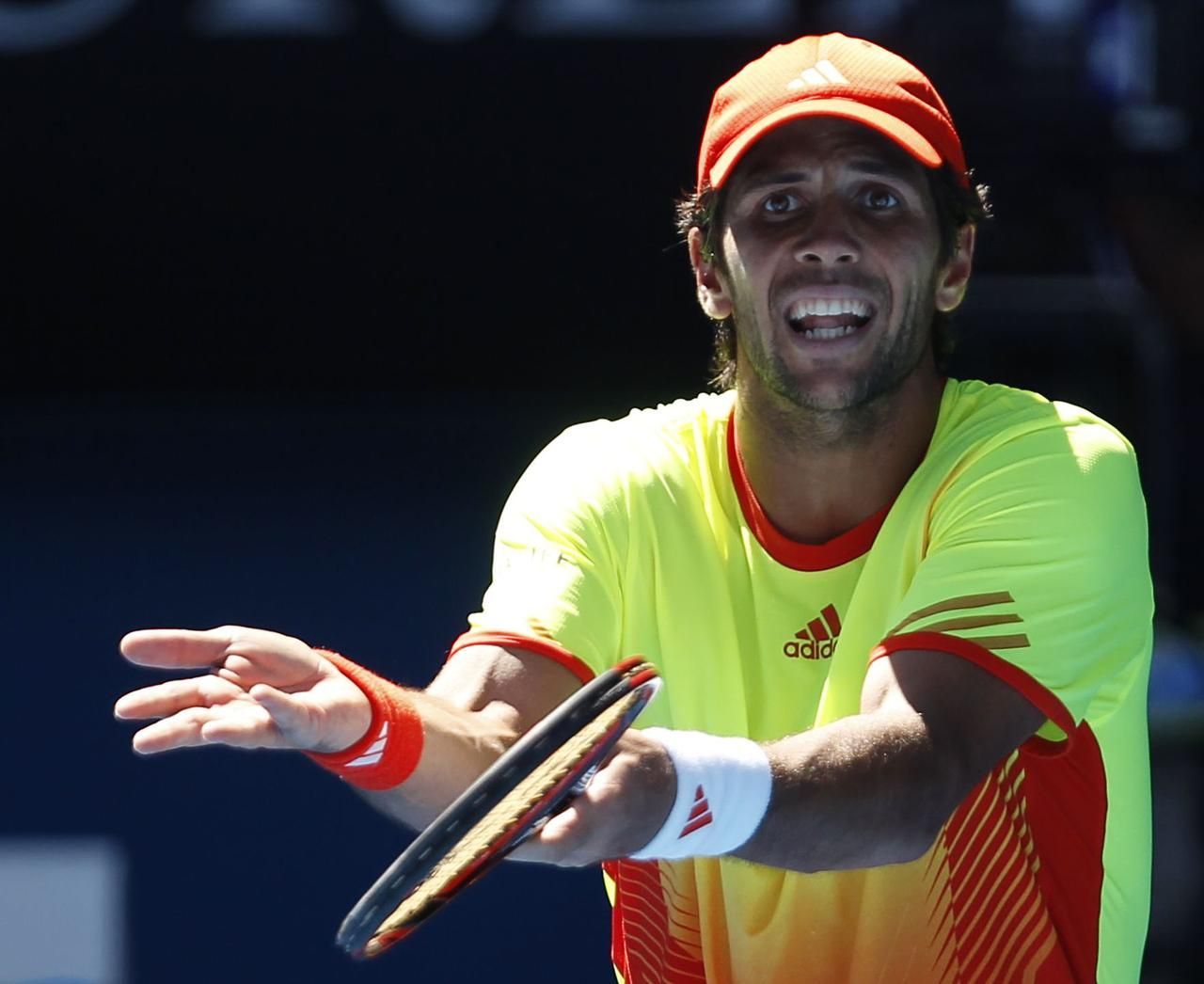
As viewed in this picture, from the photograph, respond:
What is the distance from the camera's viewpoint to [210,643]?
230 centimetres

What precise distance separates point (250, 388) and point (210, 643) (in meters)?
4.63

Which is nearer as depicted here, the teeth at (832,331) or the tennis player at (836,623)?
the tennis player at (836,623)

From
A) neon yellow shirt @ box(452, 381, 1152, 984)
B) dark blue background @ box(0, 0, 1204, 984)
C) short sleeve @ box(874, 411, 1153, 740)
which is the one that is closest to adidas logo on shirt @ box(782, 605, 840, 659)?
neon yellow shirt @ box(452, 381, 1152, 984)

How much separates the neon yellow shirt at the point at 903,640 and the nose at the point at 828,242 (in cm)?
24

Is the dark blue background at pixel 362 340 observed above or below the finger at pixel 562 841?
above

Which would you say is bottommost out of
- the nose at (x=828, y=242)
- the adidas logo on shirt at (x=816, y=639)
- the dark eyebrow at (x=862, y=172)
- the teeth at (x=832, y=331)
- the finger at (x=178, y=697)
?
the finger at (x=178, y=697)

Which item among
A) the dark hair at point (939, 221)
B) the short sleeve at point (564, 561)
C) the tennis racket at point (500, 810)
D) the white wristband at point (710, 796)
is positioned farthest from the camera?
the dark hair at point (939, 221)

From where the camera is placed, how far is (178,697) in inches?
88.2

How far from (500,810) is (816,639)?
746 mm

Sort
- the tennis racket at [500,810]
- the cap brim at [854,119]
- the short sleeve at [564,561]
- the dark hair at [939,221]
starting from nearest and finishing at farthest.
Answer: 1. the tennis racket at [500,810]
2. the short sleeve at [564,561]
3. the cap brim at [854,119]
4. the dark hair at [939,221]

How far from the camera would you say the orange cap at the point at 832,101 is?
2.69 m

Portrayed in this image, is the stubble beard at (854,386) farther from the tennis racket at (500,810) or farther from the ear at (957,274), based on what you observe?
the tennis racket at (500,810)

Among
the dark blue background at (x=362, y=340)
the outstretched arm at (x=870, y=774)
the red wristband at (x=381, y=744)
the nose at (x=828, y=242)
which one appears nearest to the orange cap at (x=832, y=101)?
the nose at (x=828, y=242)

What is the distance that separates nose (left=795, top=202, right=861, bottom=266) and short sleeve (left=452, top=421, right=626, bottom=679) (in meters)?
0.34
